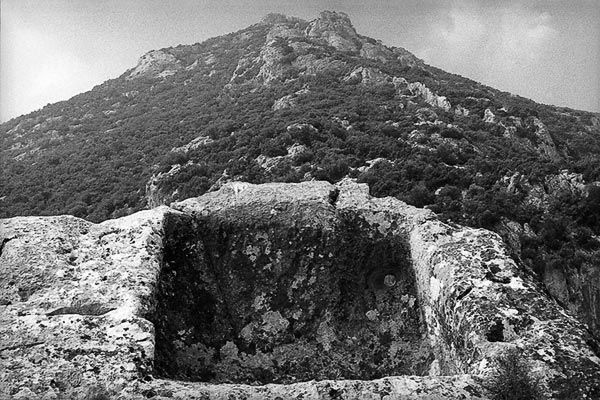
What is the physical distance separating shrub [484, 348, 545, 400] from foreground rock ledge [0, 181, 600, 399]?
4.9 inches

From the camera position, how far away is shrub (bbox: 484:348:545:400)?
5.41m

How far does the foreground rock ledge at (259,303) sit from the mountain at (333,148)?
1.44 metres

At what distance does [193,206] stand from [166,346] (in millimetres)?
3005

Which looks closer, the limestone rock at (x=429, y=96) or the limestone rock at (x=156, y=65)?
the limestone rock at (x=429, y=96)

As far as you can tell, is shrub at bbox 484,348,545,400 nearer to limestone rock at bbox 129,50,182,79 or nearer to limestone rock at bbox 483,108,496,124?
limestone rock at bbox 483,108,496,124

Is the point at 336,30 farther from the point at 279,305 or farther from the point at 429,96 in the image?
the point at 279,305

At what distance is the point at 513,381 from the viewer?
5.49m

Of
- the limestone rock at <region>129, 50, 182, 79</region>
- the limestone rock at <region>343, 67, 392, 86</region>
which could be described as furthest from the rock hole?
the limestone rock at <region>129, 50, 182, 79</region>

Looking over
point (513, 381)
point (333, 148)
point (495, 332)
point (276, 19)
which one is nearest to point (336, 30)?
point (276, 19)

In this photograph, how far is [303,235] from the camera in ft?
28.9

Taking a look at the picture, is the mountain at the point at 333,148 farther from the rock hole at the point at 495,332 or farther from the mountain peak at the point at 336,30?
the mountain peak at the point at 336,30

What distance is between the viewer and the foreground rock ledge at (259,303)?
5.55 metres

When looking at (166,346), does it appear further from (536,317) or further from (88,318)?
(536,317)

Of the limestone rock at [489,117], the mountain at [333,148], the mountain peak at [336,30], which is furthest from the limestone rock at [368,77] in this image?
the mountain peak at [336,30]
